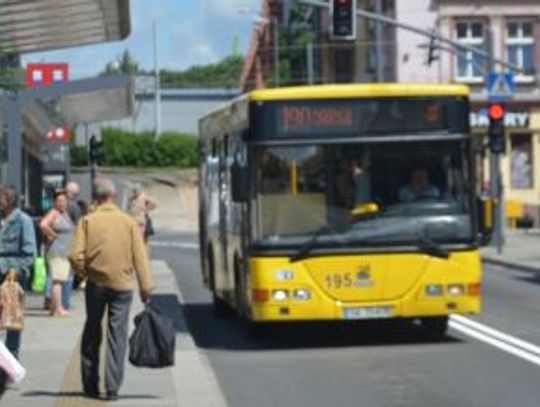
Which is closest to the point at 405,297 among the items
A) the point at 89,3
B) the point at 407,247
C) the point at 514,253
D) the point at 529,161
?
the point at 407,247

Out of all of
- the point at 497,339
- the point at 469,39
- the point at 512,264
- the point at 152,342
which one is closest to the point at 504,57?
the point at 469,39

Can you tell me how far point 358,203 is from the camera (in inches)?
657

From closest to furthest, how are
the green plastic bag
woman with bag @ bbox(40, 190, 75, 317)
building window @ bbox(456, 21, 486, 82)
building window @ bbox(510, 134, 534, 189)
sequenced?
the green plastic bag < woman with bag @ bbox(40, 190, 75, 317) < building window @ bbox(456, 21, 486, 82) < building window @ bbox(510, 134, 534, 189)

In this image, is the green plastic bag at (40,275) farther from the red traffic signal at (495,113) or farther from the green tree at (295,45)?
the green tree at (295,45)

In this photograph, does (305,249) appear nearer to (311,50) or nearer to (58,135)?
(58,135)

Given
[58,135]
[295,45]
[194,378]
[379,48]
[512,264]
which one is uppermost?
[295,45]

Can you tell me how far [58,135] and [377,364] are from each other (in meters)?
27.7

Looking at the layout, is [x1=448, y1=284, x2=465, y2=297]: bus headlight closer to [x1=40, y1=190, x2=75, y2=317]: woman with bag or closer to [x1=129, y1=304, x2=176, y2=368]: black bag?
[x1=129, y1=304, x2=176, y2=368]: black bag

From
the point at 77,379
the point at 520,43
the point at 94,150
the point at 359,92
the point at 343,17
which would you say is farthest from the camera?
the point at 520,43

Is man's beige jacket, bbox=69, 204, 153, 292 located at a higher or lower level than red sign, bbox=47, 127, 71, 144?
lower

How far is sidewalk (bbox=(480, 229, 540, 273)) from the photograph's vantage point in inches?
1345

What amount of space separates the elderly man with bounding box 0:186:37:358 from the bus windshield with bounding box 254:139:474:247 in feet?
11.0

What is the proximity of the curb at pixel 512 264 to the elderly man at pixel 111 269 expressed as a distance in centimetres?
2048

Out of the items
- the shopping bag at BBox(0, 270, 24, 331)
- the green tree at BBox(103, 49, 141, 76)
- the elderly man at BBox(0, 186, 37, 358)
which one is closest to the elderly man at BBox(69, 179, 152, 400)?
the shopping bag at BBox(0, 270, 24, 331)
